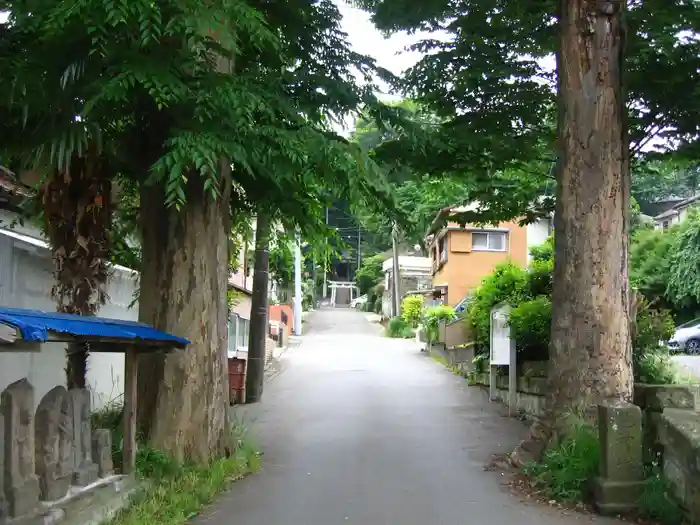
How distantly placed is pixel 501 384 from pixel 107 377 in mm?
8628

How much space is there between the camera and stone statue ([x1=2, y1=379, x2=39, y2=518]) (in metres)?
5.03

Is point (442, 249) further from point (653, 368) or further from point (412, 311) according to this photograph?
point (653, 368)

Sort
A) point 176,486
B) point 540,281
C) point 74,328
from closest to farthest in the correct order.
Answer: point 74,328 < point 176,486 < point 540,281

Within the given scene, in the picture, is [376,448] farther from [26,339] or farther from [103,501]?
[26,339]

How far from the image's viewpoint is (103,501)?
6207 millimetres

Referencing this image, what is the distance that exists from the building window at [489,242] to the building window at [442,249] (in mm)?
2125

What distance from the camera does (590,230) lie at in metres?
8.74

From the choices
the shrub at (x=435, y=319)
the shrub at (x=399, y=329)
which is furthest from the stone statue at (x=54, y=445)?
the shrub at (x=399, y=329)

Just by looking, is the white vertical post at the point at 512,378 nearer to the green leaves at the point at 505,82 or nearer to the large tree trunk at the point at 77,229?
the green leaves at the point at 505,82

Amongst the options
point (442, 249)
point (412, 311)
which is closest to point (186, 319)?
point (442, 249)

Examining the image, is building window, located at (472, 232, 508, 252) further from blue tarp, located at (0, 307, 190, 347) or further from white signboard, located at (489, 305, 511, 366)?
blue tarp, located at (0, 307, 190, 347)

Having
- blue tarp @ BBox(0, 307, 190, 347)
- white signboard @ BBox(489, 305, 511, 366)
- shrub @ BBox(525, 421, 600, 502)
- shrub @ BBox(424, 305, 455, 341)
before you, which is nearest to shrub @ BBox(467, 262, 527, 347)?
white signboard @ BBox(489, 305, 511, 366)

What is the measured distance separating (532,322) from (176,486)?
841 centimetres

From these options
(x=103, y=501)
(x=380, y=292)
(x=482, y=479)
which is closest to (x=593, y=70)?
(x=482, y=479)
